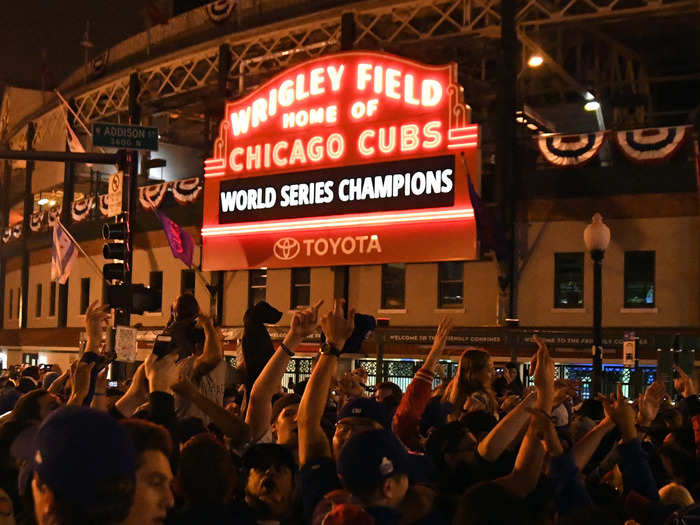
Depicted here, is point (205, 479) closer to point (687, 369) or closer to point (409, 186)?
point (687, 369)

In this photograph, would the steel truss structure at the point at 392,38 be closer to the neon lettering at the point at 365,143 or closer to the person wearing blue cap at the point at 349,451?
the neon lettering at the point at 365,143

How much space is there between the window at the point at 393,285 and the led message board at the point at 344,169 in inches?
145

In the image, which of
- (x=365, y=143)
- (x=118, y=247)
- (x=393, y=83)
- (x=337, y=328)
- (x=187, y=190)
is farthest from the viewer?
(x=187, y=190)

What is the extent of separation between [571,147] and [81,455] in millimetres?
25332

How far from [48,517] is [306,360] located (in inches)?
1142

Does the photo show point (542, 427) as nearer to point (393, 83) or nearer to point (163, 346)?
point (163, 346)

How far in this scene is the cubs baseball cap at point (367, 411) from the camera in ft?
16.5

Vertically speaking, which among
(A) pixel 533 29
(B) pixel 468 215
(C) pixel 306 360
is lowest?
(C) pixel 306 360

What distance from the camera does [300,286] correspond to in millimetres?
32719

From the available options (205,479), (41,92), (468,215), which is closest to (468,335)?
(468,215)

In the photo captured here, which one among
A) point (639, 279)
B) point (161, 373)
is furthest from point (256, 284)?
point (161, 373)

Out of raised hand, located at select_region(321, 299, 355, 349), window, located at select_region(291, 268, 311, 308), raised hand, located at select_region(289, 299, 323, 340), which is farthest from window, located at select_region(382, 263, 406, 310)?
raised hand, located at select_region(321, 299, 355, 349)

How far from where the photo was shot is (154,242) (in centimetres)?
3722

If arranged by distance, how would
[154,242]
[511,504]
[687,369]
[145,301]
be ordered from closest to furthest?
[511,504] < [145,301] < [687,369] < [154,242]
